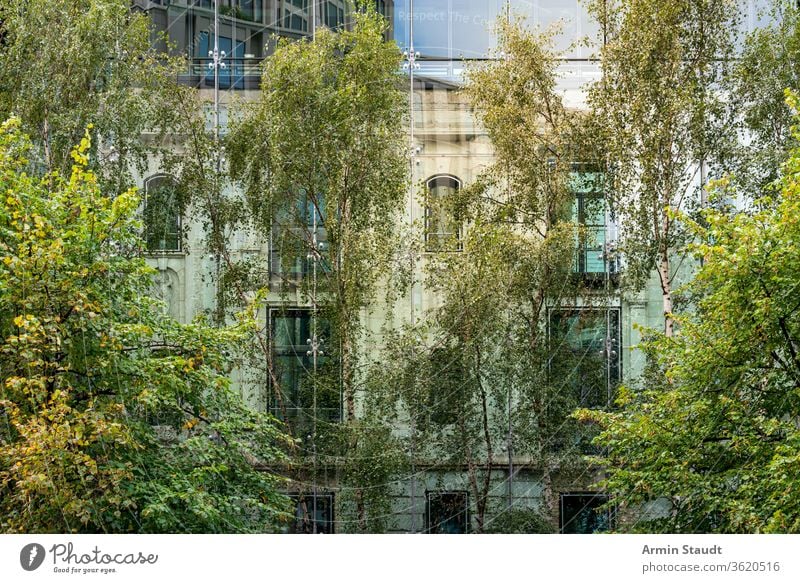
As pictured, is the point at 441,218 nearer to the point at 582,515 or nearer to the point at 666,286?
the point at 666,286

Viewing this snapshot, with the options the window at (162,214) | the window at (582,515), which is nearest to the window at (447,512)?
the window at (582,515)

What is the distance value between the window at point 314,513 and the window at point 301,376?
0.54m

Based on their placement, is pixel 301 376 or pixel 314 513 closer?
pixel 314 513

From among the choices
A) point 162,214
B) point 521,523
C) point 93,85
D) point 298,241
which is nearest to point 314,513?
point 521,523

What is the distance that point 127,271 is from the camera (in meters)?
9.98

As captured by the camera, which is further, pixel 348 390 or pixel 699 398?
pixel 348 390

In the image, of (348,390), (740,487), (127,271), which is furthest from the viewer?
(348,390)

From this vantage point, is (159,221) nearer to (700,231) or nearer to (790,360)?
(700,231)

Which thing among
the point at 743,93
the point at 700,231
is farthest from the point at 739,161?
the point at 700,231

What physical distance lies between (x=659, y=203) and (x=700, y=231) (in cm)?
113

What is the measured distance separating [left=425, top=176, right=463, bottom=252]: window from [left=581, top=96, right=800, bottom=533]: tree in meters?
1.87

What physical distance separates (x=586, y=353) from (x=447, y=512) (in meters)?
1.73

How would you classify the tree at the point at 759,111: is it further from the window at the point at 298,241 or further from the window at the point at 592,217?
the window at the point at 298,241

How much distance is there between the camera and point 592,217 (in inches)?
425
